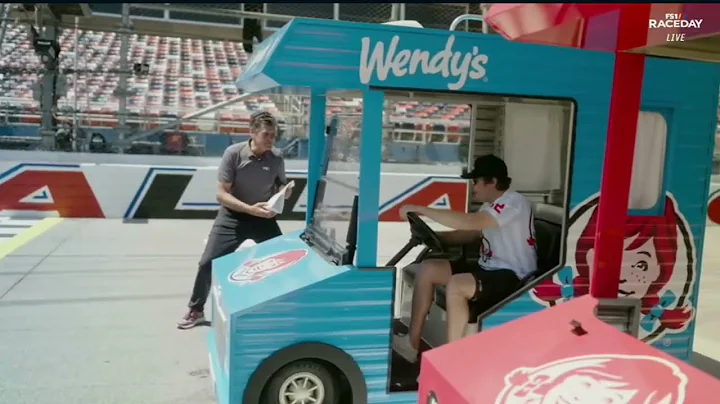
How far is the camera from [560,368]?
1.84 meters

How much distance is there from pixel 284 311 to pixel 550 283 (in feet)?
4.29

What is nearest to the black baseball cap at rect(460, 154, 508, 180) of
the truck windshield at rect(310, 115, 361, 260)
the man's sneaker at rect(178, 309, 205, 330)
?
the truck windshield at rect(310, 115, 361, 260)

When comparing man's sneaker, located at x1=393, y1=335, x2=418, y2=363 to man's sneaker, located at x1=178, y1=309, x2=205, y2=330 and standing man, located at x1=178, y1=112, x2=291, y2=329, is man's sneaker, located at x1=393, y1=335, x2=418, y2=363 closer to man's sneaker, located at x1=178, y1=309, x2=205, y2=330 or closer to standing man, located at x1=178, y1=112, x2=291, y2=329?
standing man, located at x1=178, y1=112, x2=291, y2=329

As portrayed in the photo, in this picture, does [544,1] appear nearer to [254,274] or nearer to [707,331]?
[254,274]

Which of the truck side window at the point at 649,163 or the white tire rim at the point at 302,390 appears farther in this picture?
the truck side window at the point at 649,163

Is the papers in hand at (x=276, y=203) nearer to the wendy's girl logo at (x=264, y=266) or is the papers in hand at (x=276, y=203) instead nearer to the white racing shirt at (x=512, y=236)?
the wendy's girl logo at (x=264, y=266)

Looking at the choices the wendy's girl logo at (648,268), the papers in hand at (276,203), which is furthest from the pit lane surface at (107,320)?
the wendy's girl logo at (648,268)

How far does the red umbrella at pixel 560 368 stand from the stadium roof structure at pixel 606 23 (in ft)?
2.98

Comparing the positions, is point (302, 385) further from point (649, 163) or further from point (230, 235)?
point (649, 163)

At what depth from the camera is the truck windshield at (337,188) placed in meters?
3.25

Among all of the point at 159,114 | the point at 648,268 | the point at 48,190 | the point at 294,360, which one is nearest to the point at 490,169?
the point at 648,268

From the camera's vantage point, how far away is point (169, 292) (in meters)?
5.78

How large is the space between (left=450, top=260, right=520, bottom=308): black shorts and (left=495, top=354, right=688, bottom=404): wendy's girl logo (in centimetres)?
128

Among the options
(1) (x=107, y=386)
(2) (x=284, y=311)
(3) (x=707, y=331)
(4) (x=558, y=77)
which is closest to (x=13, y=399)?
(1) (x=107, y=386)
